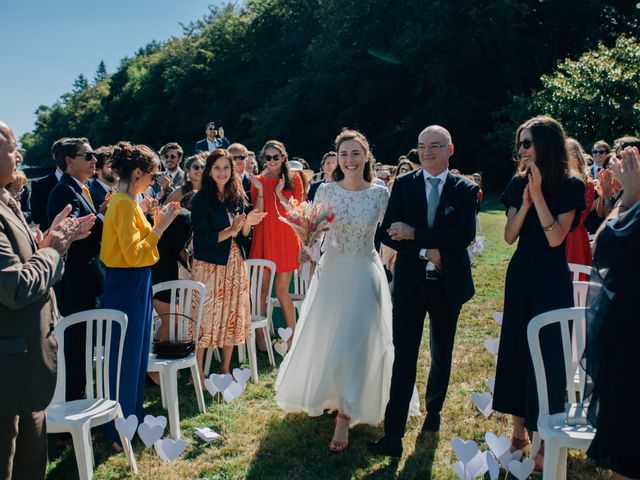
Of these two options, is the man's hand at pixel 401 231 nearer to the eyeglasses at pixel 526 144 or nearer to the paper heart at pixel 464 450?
the eyeglasses at pixel 526 144

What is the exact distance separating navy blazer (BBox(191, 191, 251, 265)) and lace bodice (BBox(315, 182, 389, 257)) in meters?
1.30

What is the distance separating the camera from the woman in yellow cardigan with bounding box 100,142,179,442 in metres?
4.37

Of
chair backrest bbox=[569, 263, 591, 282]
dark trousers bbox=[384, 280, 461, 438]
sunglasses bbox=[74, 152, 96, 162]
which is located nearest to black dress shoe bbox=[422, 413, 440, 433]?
dark trousers bbox=[384, 280, 461, 438]

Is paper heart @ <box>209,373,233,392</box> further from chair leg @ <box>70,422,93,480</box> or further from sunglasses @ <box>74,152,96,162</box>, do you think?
sunglasses @ <box>74,152,96,162</box>

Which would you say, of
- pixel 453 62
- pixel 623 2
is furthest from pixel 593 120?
pixel 623 2

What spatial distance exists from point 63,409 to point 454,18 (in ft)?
102

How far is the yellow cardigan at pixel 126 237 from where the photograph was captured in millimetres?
4348

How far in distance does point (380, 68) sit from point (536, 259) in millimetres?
32938

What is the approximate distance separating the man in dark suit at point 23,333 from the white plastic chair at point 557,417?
2.66 meters

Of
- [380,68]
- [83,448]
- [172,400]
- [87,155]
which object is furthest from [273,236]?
[380,68]

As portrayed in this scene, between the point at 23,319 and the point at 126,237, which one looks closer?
the point at 23,319

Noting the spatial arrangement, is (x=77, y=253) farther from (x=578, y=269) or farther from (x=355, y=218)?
(x=578, y=269)

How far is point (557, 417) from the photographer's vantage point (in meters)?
3.57

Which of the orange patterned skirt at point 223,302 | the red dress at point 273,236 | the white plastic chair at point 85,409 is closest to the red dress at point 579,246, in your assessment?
the red dress at point 273,236
